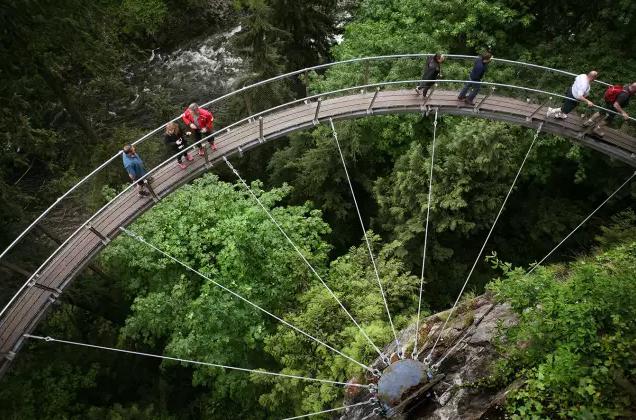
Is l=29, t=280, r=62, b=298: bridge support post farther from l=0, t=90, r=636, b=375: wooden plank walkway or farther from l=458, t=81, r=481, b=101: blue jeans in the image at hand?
l=458, t=81, r=481, b=101: blue jeans

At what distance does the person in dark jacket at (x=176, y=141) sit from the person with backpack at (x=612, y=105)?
1050 cm

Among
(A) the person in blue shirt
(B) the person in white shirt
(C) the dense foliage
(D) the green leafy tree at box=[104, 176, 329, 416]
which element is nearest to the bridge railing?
(C) the dense foliage

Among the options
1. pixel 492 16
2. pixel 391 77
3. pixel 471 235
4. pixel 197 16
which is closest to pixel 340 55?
pixel 391 77

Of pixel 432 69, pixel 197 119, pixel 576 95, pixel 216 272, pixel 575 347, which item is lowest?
pixel 575 347

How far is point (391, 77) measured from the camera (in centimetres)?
1561

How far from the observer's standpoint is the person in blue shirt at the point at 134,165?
36.8ft

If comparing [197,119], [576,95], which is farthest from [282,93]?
[576,95]

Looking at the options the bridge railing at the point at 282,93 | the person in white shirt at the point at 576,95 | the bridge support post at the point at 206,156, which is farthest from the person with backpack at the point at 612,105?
the bridge support post at the point at 206,156

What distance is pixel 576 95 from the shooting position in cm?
1143

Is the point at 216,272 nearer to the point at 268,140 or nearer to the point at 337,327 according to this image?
the point at 337,327

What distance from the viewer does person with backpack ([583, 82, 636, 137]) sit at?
11170 mm

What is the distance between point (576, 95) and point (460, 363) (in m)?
7.42

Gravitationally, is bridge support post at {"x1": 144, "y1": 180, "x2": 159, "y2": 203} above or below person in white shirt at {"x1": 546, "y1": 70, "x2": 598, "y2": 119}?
above

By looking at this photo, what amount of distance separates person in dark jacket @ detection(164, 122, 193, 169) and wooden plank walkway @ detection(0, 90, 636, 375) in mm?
258
